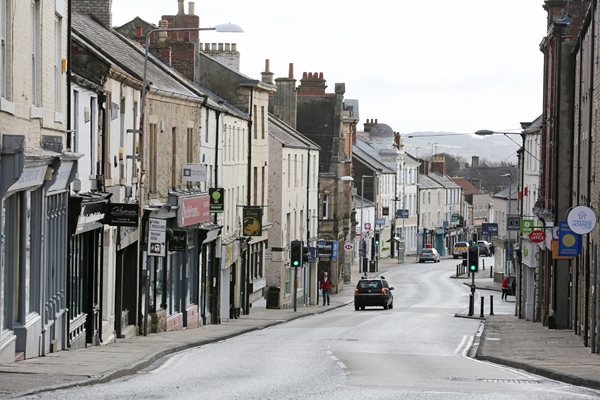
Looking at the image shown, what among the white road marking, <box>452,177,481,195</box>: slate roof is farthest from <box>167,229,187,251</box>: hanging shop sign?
<box>452,177,481,195</box>: slate roof

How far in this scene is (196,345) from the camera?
1233 inches

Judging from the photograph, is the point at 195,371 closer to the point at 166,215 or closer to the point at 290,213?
the point at 166,215

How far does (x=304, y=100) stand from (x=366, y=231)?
28.1 m

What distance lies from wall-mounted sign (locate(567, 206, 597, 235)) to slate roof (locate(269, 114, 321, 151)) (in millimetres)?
37521

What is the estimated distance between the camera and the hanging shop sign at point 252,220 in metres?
52.9

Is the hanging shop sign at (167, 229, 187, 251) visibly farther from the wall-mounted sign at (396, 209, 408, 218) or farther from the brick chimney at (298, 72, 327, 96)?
the wall-mounted sign at (396, 209, 408, 218)

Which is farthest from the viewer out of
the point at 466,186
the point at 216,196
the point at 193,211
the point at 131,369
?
the point at 466,186

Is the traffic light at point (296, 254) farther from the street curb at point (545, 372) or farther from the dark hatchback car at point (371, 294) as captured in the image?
the street curb at point (545, 372)

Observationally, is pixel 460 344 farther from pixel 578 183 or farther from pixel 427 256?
pixel 427 256

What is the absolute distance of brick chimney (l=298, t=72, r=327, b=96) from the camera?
85.7 m

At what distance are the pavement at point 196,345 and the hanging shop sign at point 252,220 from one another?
6.48m

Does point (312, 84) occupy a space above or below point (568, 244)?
above

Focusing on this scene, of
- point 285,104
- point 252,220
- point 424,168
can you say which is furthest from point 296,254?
point 424,168

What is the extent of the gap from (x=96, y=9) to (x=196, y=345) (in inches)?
505
